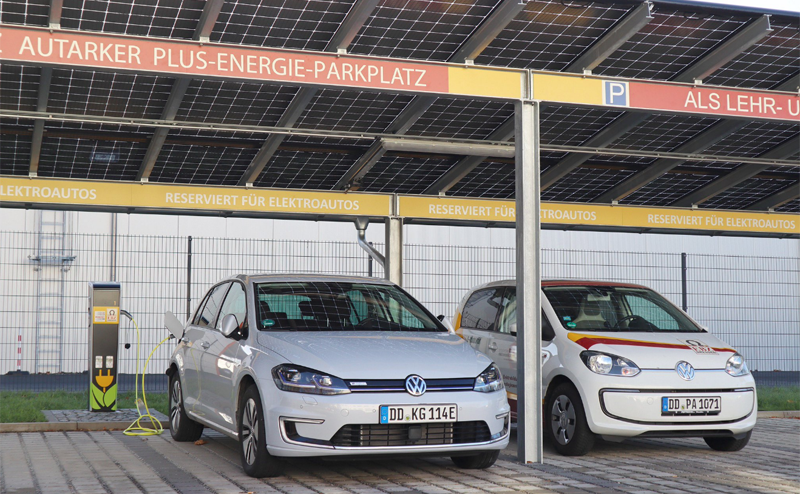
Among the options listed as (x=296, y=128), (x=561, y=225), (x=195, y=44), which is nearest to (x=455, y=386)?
(x=195, y=44)

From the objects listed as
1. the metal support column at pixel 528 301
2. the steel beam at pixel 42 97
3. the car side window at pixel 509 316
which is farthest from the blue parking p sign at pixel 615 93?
the steel beam at pixel 42 97

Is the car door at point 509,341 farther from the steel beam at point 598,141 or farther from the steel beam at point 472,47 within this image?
the steel beam at point 598,141

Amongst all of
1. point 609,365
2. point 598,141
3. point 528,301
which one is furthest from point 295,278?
point 598,141

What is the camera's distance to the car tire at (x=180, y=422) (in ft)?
28.9

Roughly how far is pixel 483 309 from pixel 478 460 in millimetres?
3193

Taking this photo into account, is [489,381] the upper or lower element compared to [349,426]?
upper

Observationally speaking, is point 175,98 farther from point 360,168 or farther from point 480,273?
point 480,273

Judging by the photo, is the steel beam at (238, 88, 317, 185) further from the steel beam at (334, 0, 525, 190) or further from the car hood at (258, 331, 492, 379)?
the car hood at (258, 331, 492, 379)

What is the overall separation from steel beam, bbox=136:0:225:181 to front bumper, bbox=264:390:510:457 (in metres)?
3.05

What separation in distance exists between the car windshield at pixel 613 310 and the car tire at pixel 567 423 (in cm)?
69

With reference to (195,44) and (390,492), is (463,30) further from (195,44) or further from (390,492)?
(390,492)

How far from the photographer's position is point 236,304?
7.89 metres

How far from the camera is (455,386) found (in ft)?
21.3

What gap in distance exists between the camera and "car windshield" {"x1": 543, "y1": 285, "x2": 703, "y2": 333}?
8.78m
